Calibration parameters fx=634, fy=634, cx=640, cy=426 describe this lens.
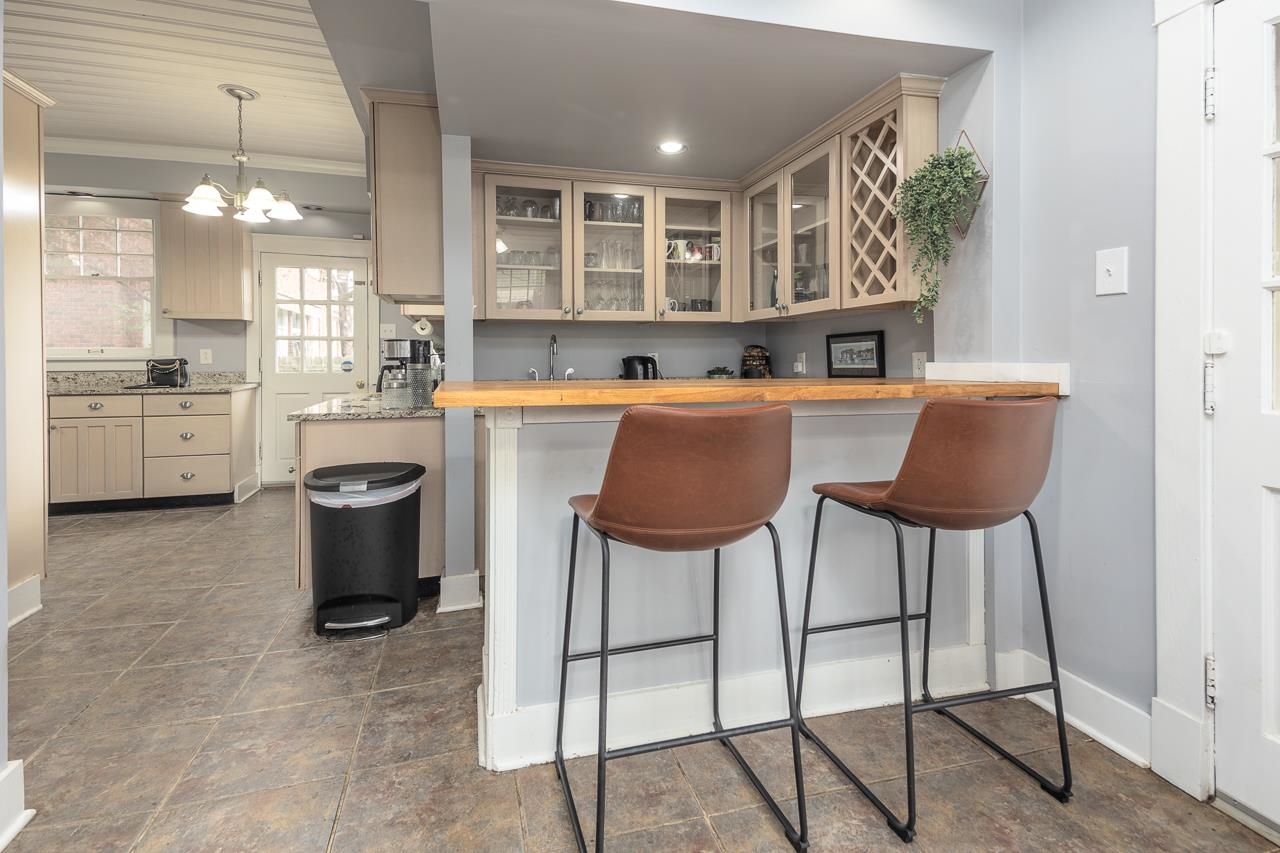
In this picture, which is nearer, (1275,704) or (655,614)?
(1275,704)

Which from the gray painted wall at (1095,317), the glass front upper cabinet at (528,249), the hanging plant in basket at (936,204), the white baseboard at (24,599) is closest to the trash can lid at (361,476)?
the glass front upper cabinet at (528,249)

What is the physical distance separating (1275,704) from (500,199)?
3457mm

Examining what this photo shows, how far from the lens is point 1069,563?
192 cm

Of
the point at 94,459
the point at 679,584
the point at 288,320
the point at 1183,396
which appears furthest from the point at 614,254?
the point at 94,459

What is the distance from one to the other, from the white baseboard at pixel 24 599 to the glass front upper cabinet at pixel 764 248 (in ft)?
11.8

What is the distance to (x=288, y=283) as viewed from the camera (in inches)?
215

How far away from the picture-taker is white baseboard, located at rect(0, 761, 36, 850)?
1414 millimetres

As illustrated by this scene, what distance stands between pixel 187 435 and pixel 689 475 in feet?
16.1

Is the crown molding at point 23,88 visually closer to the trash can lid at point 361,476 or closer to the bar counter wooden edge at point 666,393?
the trash can lid at point 361,476

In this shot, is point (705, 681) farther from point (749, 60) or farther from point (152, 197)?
point (152, 197)

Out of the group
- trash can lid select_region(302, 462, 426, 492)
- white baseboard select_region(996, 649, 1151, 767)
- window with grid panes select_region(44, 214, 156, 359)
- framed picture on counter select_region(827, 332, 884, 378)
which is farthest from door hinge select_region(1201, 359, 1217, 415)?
window with grid panes select_region(44, 214, 156, 359)

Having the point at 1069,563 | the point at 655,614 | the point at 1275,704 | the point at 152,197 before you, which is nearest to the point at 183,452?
the point at 152,197

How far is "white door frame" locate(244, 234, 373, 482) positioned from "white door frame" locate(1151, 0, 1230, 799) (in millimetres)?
5141

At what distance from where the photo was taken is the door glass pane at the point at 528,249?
3.42 metres
